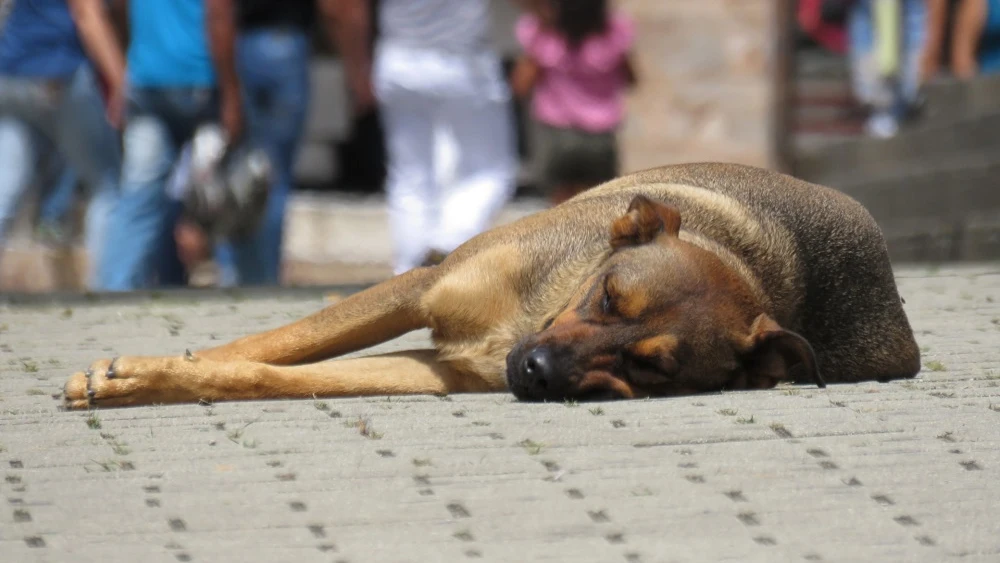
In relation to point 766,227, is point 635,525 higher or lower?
lower

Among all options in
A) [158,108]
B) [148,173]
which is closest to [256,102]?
[158,108]

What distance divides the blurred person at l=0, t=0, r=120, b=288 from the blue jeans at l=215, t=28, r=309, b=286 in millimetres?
780

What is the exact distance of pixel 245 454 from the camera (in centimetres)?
433

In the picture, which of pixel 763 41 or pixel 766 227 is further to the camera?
pixel 763 41

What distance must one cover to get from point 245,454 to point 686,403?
1423 millimetres

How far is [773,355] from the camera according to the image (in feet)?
16.9

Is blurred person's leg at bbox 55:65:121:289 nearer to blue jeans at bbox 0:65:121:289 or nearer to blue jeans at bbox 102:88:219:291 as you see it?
Answer: blue jeans at bbox 0:65:121:289

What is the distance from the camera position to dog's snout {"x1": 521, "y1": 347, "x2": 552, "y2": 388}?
486cm

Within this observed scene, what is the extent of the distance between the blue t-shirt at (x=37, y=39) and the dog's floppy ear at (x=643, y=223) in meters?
4.94

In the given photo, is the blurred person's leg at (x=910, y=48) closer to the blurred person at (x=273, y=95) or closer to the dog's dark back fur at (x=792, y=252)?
the blurred person at (x=273, y=95)

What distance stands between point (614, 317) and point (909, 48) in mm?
8513

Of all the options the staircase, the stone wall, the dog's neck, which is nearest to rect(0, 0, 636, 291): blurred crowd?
the staircase

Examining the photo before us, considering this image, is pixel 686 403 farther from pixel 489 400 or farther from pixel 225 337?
pixel 225 337

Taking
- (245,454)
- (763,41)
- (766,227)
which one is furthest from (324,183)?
(245,454)
